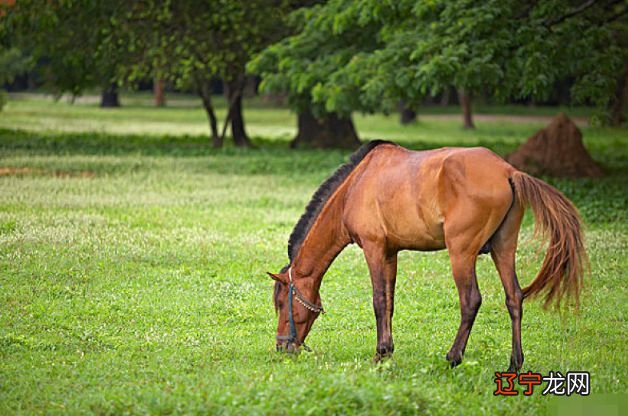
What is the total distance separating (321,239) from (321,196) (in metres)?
0.32

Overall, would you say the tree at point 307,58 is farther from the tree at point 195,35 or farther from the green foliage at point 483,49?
the green foliage at point 483,49

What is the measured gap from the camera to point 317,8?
78.7 ft

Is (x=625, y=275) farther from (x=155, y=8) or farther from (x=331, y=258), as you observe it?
(x=155, y=8)

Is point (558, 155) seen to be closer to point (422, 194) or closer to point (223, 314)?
point (223, 314)

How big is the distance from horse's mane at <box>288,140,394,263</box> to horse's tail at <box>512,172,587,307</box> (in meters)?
1.26

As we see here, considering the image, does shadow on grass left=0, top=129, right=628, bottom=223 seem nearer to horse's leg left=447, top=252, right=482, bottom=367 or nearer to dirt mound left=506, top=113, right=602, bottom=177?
dirt mound left=506, top=113, right=602, bottom=177

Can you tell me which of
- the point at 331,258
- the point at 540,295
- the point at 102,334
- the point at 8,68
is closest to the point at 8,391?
the point at 102,334

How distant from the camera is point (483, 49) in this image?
18.5 meters

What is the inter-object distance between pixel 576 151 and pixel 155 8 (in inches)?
427

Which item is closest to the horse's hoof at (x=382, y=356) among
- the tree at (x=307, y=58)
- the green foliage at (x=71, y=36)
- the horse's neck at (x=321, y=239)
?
the horse's neck at (x=321, y=239)

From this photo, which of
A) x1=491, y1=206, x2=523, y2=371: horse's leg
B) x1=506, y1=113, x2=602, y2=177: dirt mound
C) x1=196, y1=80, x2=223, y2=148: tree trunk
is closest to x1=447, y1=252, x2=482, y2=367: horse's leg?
x1=491, y1=206, x2=523, y2=371: horse's leg

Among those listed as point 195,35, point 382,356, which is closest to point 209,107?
point 195,35

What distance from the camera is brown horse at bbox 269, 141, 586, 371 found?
25.4 feet

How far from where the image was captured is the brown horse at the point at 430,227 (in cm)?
774
